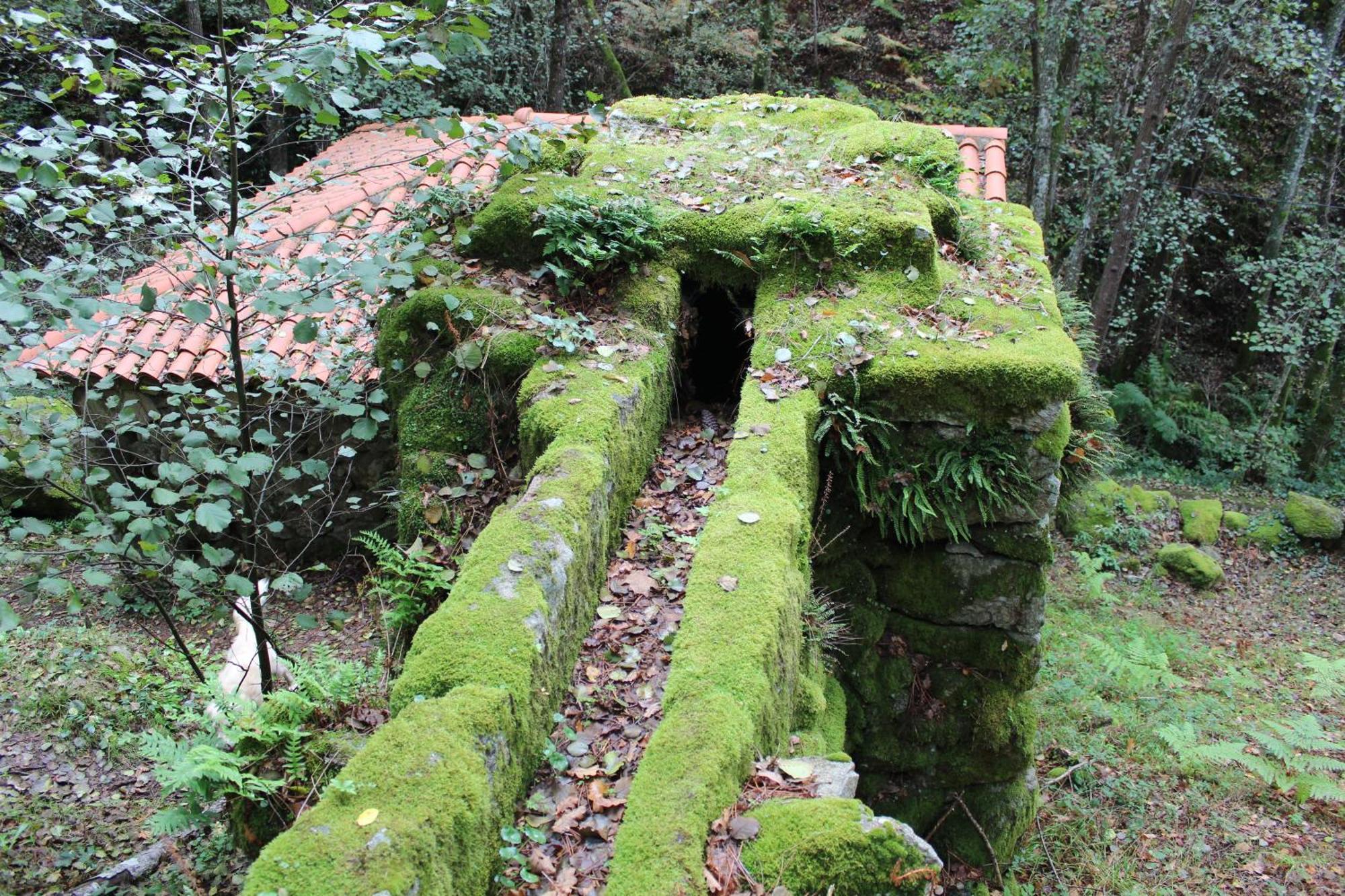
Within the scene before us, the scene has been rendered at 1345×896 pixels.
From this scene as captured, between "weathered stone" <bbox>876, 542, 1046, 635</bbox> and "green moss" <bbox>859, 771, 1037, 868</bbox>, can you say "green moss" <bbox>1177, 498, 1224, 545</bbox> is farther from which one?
"weathered stone" <bbox>876, 542, 1046, 635</bbox>

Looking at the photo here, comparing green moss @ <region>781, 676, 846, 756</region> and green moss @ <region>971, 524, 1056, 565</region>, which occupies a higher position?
green moss @ <region>971, 524, 1056, 565</region>

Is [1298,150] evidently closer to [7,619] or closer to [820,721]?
[820,721]

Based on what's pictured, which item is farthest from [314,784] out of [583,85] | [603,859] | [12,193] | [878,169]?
[583,85]

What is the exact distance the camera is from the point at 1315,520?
12391 mm

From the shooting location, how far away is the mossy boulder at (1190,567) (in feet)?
37.2

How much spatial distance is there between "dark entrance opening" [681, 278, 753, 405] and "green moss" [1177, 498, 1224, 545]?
9.40 m

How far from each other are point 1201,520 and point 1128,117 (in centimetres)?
678

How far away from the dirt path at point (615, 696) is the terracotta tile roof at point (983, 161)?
4710 mm

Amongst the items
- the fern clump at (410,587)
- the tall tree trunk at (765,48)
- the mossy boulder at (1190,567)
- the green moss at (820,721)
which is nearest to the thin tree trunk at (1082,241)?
the mossy boulder at (1190,567)

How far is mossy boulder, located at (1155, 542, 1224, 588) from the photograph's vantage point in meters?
11.3

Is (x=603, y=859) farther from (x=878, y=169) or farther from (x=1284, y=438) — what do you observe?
(x=1284, y=438)

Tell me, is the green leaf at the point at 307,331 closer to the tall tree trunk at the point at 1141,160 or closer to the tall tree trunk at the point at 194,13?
the tall tree trunk at the point at 194,13

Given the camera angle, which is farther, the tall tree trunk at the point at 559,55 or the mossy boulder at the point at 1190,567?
the tall tree trunk at the point at 559,55

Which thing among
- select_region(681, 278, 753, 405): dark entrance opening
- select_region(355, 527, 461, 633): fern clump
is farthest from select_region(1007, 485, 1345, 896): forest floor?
select_region(355, 527, 461, 633): fern clump
